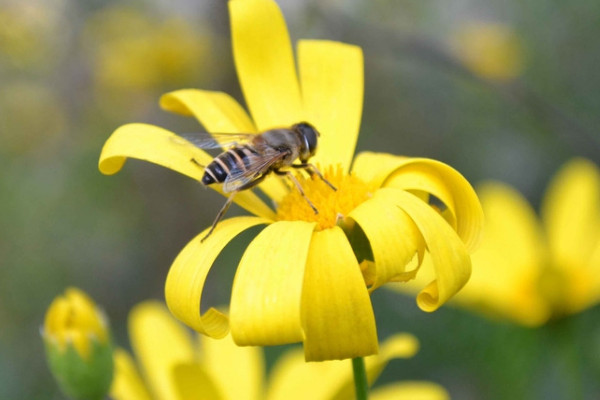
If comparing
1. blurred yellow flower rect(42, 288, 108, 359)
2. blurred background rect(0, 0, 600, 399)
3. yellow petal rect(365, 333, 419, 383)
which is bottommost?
blurred background rect(0, 0, 600, 399)

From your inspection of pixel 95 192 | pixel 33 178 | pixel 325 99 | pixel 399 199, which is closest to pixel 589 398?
pixel 325 99

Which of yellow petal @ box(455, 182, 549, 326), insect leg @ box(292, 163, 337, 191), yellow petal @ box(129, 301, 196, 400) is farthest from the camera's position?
yellow petal @ box(455, 182, 549, 326)

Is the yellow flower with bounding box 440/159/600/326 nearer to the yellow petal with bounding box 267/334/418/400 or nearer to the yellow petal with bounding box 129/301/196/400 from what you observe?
the yellow petal with bounding box 267/334/418/400

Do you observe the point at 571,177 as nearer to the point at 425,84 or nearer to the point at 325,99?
the point at 325,99

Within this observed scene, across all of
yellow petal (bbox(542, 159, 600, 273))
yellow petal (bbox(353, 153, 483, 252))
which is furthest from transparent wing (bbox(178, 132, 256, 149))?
yellow petal (bbox(542, 159, 600, 273))

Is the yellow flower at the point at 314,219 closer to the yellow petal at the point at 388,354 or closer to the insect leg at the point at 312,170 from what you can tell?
the insect leg at the point at 312,170

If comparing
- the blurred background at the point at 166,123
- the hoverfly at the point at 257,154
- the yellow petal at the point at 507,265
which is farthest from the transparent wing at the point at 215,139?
the blurred background at the point at 166,123

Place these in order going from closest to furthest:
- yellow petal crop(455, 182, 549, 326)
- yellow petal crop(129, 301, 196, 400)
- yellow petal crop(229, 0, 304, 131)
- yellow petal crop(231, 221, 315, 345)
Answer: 1. yellow petal crop(231, 221, 315, 345)
2. yellow petal crop(229, 0, 304, 131)
3. yellow petal crop(129, 301, 196, 400)
4. yellow petal crop(455, 182, 549, 326)
